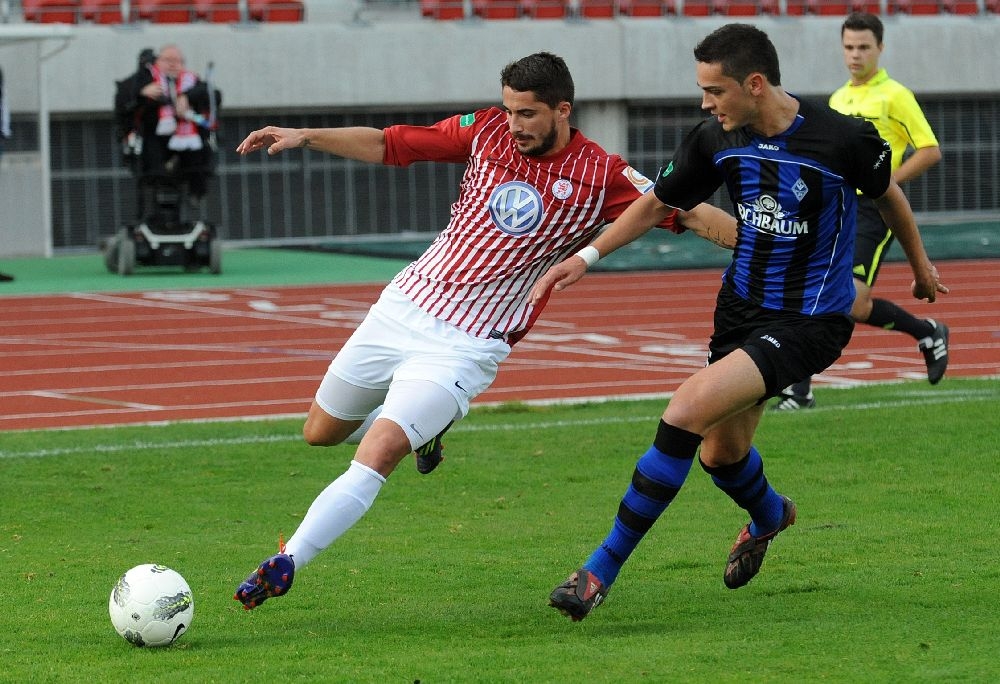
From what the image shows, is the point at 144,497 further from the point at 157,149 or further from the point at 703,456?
the point at 157,149

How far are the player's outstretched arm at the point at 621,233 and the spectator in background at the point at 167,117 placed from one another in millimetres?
16666

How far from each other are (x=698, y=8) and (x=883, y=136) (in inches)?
947

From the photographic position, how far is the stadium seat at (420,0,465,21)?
1249 inches

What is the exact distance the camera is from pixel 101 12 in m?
29.6

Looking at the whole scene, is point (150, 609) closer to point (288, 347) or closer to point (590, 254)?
point (590, 254)

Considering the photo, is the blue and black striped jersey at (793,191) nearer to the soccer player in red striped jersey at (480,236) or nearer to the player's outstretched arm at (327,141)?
the soccer player in red striped jersey at (480,236)

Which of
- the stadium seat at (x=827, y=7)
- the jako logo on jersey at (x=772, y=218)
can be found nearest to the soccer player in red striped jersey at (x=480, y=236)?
the jako logo on jersey at (x=772, y=218)

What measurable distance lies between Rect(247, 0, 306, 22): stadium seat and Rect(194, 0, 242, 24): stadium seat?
0.28 meters

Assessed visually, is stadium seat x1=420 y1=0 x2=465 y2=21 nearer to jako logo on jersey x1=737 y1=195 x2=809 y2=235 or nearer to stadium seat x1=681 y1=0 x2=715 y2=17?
stadium seat x1=681 y1=0 x2=715 y2=17

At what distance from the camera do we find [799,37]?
33281 millimetres

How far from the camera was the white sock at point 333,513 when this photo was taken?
219 inches

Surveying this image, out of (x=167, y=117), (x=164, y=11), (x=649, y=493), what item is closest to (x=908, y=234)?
(x=649, y=493)

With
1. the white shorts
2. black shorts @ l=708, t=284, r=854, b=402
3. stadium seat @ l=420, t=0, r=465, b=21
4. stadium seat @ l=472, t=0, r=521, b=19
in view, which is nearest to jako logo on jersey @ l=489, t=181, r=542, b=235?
the white shorts

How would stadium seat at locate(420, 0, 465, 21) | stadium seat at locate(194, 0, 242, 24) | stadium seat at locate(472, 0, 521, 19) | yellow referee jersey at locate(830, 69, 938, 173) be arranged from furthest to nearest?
1. stadium seat at locate(472, 0, 521, 19)
2. stadium seat at locate(420, 0, 465, 21)
3. stadium seat at locate(194, 0, 242, 24)
4. yellow referee jersey at locate(830, 69, 938, 173)
